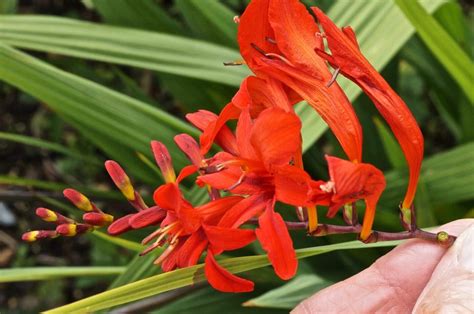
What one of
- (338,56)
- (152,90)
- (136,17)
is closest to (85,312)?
(338,56)

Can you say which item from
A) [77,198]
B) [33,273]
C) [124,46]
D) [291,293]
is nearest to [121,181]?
[77,198]

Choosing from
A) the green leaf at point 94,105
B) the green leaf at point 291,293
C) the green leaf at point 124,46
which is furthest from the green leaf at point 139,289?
the green leaf at point 124,46

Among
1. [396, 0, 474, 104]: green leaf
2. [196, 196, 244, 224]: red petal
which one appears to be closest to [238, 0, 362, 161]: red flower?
[196, 196, 244, 224]: red petal

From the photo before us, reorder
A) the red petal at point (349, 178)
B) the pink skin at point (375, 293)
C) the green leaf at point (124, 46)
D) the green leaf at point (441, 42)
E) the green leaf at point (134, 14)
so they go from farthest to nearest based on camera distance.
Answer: the green leaf at point (134, 14), the green leaf at point (124, 46), the green leaf at point (441, 42), the pink skin at point (375, 293), the red petal at point (349, 178)

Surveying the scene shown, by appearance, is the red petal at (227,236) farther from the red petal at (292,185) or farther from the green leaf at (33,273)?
the green leaf at (33,273)

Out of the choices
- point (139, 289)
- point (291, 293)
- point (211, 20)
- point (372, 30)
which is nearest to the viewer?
point (139, 289)

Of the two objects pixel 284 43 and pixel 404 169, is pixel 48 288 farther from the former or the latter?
pixel 284 43

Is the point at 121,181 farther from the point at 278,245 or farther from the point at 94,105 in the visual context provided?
the point at 94,105

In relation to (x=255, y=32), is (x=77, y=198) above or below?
below
